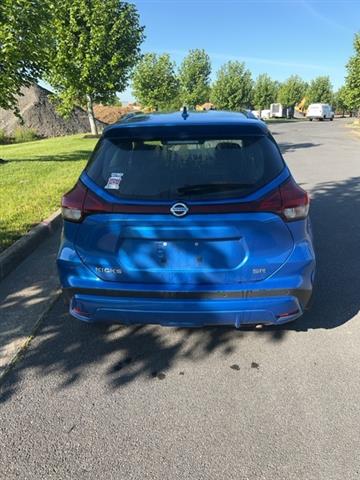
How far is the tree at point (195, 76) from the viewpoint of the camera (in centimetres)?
4569

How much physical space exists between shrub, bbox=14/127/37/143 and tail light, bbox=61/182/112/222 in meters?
29.7

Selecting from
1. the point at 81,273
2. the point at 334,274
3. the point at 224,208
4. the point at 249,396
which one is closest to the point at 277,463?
the point at 249,396

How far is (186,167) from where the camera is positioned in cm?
297

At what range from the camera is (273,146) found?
10.2ft

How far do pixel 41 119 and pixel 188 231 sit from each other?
108ft

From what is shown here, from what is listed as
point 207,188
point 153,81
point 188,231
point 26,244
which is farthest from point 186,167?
point 153,81

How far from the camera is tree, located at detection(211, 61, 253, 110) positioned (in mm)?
51969

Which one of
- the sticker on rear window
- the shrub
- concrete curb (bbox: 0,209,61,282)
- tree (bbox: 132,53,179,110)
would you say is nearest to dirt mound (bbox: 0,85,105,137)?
the shrub

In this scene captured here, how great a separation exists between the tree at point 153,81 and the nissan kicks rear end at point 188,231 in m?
29.0

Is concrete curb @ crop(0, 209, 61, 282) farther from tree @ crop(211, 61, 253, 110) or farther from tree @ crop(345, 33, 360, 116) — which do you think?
tree @ crop(211, 61, 253, 110)

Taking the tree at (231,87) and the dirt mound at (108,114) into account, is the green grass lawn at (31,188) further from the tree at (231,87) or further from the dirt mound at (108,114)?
the tree at (231,87)

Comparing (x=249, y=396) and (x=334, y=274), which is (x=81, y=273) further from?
(x=334, y=274)

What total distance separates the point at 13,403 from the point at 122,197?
150cm

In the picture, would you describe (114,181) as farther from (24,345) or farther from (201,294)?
(24,345)
